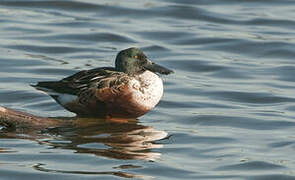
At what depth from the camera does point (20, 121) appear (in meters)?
10.4

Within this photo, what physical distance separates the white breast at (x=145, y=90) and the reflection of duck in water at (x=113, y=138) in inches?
12.8

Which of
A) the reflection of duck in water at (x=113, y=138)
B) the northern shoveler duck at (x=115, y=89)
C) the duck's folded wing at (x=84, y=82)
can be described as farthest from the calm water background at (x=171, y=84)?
the duck's folded wing at (x=84, y=82)

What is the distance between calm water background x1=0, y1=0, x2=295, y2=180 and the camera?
363 inches

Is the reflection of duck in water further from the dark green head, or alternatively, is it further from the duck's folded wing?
the dark green head

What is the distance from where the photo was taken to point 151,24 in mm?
18109

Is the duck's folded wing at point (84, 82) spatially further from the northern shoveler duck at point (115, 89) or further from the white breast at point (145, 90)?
the white breast at point (145, 90)

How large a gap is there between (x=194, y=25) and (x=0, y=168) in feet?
Result: 32.4

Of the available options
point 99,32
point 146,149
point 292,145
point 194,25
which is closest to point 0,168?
point 146,149

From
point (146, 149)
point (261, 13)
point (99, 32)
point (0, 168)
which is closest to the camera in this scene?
point (0, 168)

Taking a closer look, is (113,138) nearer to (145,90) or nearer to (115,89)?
(115,89)

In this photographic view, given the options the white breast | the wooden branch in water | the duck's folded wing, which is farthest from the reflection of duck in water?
the duck's folded wing

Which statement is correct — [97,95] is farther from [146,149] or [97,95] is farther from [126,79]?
[146,149]

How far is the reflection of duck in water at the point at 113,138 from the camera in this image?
9.73m

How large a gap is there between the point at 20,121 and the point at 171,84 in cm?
366
